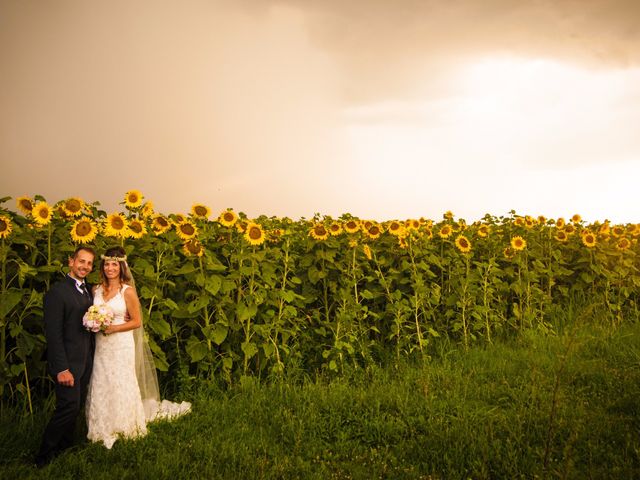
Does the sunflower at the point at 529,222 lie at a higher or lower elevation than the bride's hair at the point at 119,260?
higher

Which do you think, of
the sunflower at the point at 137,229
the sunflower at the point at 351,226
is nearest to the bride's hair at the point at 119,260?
the sunflower at the point at 137,229

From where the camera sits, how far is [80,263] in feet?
14.8

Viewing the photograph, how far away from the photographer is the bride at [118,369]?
455 centimetres

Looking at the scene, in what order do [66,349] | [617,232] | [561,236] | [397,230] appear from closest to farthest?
[66,349], [397,230], [561,236], [617,232]

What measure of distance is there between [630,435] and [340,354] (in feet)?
10.2

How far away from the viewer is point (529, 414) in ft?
14.9

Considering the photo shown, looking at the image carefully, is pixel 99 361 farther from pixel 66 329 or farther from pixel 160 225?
pixel 160 225

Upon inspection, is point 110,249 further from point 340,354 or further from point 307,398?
point 340,354

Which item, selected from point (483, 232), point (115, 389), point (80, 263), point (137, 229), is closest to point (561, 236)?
point (483, 232)

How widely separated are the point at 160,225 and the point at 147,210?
0.28m

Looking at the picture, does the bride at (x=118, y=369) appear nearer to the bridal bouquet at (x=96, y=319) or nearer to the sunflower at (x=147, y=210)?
the bridal bouquet at (x=96, y=319)

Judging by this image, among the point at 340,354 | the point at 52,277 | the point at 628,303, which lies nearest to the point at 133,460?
the point at 52,277

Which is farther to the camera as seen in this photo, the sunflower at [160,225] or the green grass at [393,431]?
the sunflower at [160,225]

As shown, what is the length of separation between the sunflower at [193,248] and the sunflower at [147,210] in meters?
0.69
